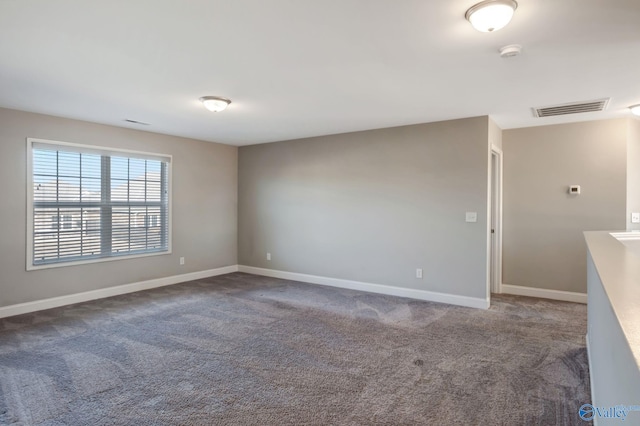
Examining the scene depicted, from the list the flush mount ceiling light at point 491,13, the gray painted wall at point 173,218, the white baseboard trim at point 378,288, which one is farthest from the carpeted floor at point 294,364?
the flush mount ceiling light at point 491,13

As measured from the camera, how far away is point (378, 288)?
5.25 metres

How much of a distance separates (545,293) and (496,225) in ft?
3.62

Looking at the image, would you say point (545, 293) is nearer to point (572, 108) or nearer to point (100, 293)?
point (572, 108)

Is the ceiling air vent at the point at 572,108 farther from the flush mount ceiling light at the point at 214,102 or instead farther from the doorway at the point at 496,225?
the flush mount ceiling light at the point at 214,102

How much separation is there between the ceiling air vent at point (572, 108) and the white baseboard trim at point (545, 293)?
2.33 metres

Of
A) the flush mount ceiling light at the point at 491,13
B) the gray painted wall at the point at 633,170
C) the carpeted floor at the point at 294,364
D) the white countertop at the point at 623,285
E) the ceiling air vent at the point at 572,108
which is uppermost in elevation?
the ceiling air vent at the point at 572,108

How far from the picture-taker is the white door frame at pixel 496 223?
507cm

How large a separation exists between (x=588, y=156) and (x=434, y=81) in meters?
2.90

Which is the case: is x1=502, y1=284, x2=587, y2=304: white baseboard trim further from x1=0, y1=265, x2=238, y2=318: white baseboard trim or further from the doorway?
x1=0, y1=265, x2=238, y2=318: white baseboard trim

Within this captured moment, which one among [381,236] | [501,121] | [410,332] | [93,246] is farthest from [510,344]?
[93,246]

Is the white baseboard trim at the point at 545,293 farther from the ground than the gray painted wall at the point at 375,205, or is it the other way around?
the gray painted wall at the point at 375,205

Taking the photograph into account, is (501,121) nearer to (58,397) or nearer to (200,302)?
(200,302)

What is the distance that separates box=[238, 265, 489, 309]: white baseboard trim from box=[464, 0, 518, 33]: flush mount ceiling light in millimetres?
3398

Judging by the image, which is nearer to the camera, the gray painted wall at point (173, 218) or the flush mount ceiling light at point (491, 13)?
the flush mount ceiling light at point (491, 13)
